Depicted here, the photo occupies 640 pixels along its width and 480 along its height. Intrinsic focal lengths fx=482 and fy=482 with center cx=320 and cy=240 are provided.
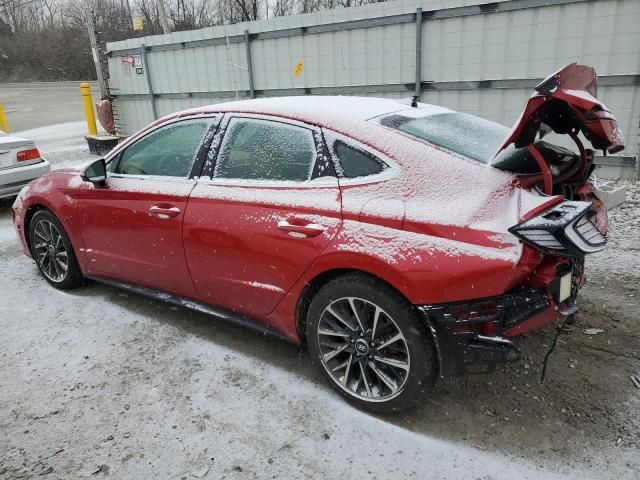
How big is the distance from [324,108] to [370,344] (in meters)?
1.32

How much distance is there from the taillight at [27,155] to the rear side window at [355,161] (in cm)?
572

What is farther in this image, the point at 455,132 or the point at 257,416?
the point at 455,132

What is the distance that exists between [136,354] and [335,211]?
1715 mm

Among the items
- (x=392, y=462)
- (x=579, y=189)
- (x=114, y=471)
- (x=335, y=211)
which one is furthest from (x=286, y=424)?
(x=579, y=189)

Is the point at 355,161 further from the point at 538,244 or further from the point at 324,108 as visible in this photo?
the point at 538,244

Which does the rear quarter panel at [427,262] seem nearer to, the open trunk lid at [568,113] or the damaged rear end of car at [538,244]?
the damaged rear end of car at [538,244]

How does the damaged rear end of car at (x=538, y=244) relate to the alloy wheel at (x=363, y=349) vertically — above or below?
above

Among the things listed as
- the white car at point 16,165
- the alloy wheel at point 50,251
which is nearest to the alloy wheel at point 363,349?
the alloy wheel at point 50,251

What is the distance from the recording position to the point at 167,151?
3287 millimetres

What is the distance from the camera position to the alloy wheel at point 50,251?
13.2 feet

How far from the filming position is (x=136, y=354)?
3.14 meters

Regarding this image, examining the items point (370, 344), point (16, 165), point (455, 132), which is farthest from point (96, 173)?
point (16, 165)

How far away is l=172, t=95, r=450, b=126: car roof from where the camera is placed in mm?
2635

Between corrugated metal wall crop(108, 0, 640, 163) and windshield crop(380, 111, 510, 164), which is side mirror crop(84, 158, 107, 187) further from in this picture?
corrugated metal wall crop(108, 0, 640, 163)
